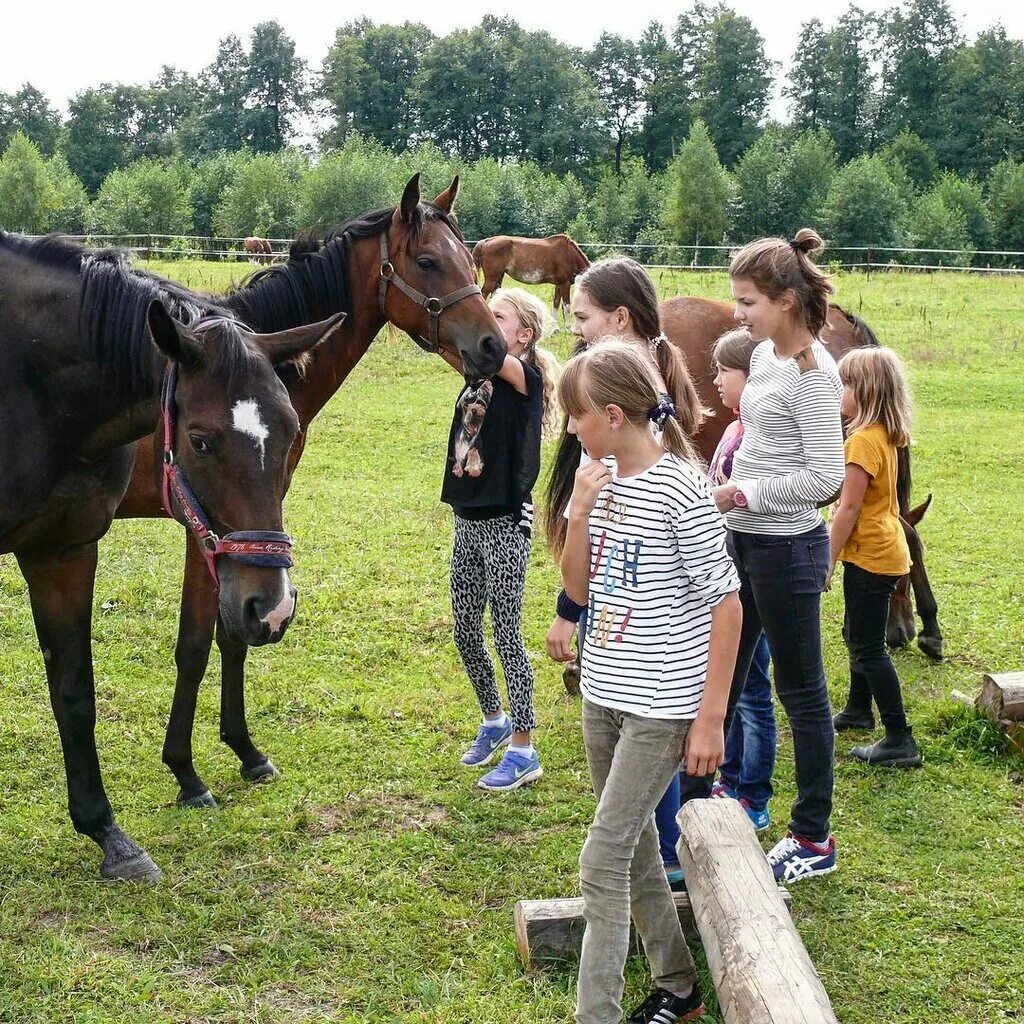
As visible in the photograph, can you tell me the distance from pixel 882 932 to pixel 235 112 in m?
94.3

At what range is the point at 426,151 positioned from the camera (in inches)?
2253

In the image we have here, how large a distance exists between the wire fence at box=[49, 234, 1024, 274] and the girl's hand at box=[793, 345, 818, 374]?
2304 cm

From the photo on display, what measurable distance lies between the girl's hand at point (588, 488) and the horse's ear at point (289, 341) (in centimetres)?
101

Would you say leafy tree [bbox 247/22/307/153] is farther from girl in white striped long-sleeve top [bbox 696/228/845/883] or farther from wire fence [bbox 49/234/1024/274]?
girl in white striped long-sleeve top [bbox 696/228/845/883]

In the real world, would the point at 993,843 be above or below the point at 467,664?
below

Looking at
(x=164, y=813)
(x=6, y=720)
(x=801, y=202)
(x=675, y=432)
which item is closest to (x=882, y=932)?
(x=675, y=432)

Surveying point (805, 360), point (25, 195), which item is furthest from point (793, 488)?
point (25, 195)

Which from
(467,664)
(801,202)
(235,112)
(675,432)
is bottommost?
(467,664)

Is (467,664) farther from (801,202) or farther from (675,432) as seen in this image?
(801,202)

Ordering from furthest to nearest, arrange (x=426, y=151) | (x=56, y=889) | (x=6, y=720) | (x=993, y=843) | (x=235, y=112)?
1. (x=235, y=112)
2. (x=426, y=151)
3. (x=6, y=720)
4. (x=993, y=843)
5. (x=56, y=889)

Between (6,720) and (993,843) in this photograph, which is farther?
(6,720)

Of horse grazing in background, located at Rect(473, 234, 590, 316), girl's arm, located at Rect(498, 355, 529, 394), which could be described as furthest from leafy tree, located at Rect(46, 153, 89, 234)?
girl's arm, located at Rect(498, 355, 529, 394)

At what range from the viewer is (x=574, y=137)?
260 feet

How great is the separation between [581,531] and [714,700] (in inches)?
20.2
